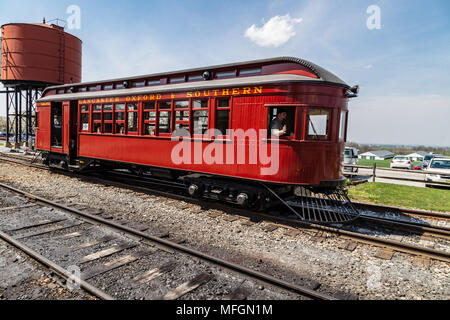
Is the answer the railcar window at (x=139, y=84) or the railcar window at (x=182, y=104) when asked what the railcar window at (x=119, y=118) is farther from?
the railcar window at (x=182, y=104)

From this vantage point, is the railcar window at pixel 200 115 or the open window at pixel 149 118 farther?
the open window at pixel 149 118

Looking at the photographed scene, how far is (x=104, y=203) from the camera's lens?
810 centimetres

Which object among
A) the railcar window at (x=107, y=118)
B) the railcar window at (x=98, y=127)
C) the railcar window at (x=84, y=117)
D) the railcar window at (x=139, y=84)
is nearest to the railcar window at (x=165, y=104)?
the railcar window at (x=139, y=84)

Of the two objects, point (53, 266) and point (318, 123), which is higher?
point (318, 123)

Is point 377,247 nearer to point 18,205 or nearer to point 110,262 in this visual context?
point 110,262

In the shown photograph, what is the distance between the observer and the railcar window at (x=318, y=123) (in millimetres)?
6523

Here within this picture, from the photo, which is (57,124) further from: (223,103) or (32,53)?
(32,53)

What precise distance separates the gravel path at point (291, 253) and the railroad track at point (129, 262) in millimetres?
387

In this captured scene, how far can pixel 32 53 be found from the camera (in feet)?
77.9

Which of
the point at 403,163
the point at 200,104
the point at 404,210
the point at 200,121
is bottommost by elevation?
the point at 403,163

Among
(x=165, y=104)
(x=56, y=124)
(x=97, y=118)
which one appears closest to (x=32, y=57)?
(x=56, y=124)

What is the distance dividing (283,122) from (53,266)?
5.17 meters

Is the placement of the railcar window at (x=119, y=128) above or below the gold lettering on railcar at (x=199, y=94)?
below

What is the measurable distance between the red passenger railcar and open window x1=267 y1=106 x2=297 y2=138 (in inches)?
1.0
